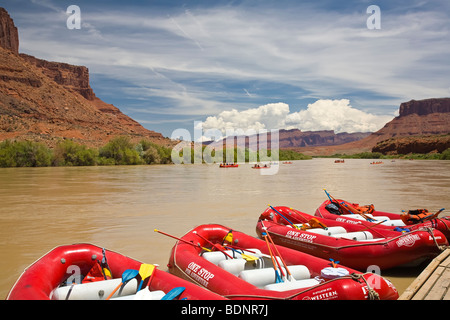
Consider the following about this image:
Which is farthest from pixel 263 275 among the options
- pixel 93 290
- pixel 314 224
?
pixel 314 224

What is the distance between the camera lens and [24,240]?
8.86m

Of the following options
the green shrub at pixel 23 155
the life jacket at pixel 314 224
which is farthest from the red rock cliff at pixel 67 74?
the life jacket at pixel 314 224

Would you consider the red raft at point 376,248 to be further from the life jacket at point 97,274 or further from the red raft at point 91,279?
the life jacket at point 97,274

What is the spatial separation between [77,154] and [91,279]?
42.7m

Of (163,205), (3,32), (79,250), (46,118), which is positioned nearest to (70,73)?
(3,32)

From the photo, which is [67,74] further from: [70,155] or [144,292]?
[144,292]

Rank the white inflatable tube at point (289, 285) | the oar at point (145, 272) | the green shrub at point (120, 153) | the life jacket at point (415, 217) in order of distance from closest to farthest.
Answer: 1. the white inflatable tube at point (289, 285)
2. the oar at point (145, 272)
3. the life jacket at point (415, 217)
4. the green shrub at point (120, 153)

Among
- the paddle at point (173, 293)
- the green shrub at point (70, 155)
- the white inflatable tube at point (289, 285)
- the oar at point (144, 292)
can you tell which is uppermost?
the green shrub at point (70, 155)

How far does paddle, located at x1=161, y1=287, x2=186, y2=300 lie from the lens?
3.75 metres

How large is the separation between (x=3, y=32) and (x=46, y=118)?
36111 mm

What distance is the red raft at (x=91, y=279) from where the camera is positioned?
3.83m

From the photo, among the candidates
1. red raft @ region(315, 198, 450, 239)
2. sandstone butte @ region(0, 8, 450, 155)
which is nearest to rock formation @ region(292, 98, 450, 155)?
sandstone butte @ region(0, 8, 450, 155)

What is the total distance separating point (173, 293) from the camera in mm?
3809

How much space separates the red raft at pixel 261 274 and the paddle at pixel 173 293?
1.88 feet
